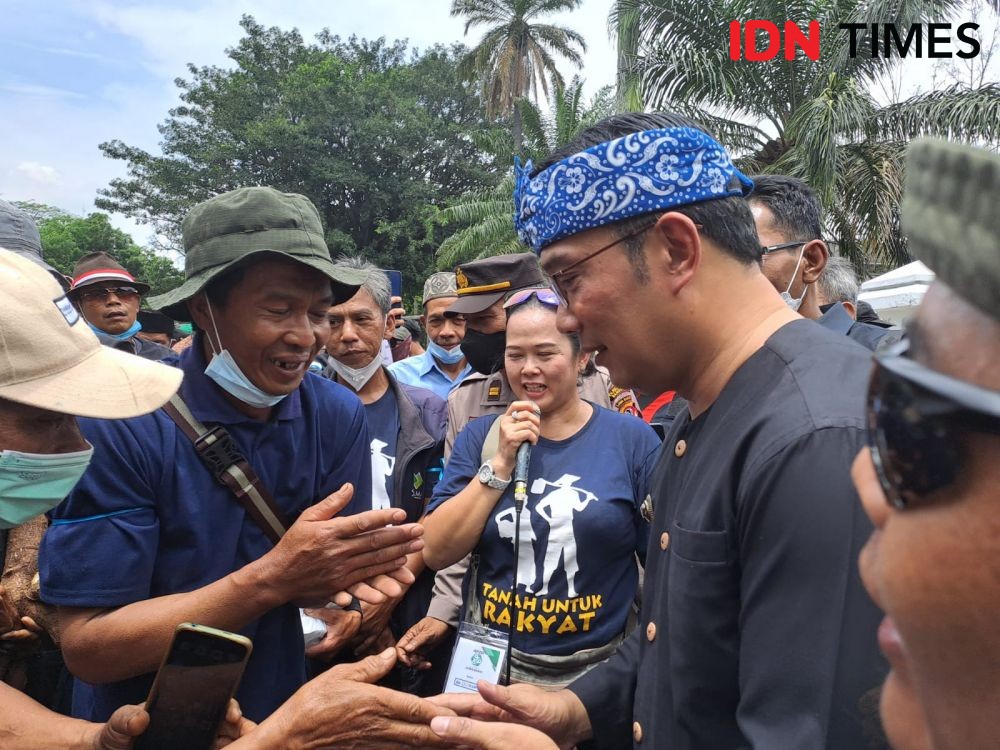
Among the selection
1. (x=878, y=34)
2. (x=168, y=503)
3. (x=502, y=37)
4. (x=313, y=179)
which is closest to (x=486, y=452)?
(x=168, y=503)

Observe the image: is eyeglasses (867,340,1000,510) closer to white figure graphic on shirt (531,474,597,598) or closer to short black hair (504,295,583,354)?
white figure graphic on shirt (531,474,597,598)

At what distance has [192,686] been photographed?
6.24 ft

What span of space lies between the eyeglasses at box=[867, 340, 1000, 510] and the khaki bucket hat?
160 cm

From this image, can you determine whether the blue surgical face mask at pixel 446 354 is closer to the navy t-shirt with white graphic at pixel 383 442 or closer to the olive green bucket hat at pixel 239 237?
the navy t-shirt with white graphic at pixel 383 442

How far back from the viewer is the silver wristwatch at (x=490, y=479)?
3018 millimetres

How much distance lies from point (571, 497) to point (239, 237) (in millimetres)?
1593

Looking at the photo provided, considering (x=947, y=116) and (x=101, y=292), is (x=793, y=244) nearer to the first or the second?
Result: (x=101, y=292)

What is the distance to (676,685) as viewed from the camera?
1.46 meters

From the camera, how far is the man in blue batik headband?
1.22 meters

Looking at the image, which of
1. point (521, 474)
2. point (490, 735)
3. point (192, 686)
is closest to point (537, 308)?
point (521, 474)

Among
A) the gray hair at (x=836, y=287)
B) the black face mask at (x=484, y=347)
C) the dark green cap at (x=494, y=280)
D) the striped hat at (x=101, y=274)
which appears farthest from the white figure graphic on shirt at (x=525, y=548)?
the striped hat at (x=101, y=274)

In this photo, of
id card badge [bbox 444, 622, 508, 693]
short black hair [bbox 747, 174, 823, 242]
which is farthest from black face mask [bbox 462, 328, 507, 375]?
id card badge [bbox 444, 622, 508, 693]

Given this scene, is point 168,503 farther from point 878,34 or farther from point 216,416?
point 878,34

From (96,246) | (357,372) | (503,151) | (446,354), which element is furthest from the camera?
(96,246)
